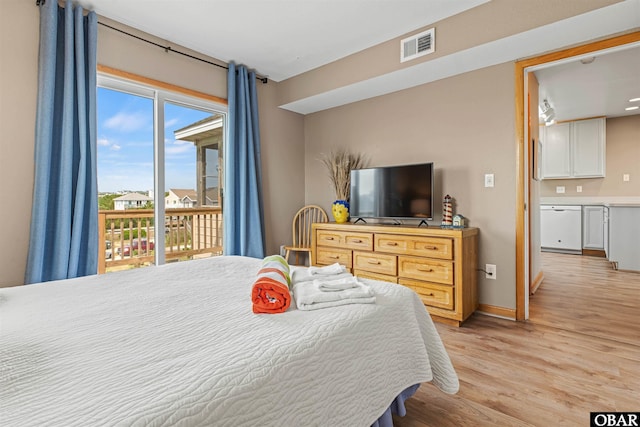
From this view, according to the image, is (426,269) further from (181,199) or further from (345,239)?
(181,199)

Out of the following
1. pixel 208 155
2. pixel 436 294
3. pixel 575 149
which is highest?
pixel 575 149

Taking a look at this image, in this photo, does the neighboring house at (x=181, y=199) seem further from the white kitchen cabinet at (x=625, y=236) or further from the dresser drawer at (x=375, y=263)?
the white kitchen cabinet at (x=625, y=236)

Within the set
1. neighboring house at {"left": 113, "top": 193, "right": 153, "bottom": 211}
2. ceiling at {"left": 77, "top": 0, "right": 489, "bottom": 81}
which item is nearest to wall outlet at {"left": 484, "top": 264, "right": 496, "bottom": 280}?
ceiling at {"left": 77, "top": 0, "right": 489, "bottom": 81}

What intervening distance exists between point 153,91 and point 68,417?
3.02m

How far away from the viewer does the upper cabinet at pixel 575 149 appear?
18.6 ft

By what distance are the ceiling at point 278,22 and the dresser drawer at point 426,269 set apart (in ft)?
6.76

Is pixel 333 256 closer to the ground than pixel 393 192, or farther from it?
closer to the ground

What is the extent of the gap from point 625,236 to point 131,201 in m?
6.28

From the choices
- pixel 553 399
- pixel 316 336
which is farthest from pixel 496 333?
pixel 316 336

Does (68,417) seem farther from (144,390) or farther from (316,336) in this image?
(316,336)

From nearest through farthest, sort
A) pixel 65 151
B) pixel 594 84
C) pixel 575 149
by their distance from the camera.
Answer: pixel 65 151 < pixel 594 84 < pixel 575 149

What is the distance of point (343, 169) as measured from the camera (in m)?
3.84

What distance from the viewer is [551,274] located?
14.6 feet

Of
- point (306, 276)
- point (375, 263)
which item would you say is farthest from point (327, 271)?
point (375, 263)
